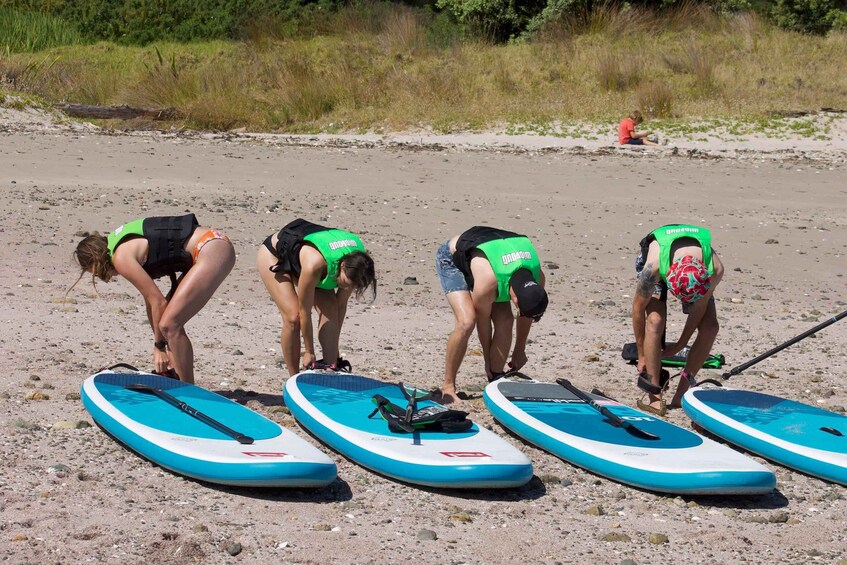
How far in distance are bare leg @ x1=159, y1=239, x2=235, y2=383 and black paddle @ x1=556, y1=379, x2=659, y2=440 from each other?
6.79ft

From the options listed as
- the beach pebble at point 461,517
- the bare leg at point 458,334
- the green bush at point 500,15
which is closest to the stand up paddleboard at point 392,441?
the beach pebble at point 461,517

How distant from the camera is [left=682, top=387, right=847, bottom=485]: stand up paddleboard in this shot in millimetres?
5680

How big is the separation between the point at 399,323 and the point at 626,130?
815 cm

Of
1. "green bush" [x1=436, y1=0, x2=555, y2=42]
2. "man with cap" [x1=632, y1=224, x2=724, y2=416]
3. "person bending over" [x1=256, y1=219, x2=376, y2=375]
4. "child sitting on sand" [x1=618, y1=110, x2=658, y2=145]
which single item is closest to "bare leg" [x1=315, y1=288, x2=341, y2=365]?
"person bending over" [x1=256, y1=219, x2=376, y2=375]

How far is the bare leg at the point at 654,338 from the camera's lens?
6441 millimetres

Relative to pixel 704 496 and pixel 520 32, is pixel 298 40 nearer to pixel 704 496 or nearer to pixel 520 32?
pixel 520 32

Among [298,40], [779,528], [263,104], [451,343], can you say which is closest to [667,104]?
[263,104]

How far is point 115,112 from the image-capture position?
1922 cm

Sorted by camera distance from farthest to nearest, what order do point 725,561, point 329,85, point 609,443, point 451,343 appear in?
point 329,85, point 451,343, point 609,443, point 725,561

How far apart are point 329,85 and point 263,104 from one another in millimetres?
1168

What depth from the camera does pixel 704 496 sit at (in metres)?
5.33

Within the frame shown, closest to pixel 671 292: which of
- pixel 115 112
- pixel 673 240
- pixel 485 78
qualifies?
pixel 673 240

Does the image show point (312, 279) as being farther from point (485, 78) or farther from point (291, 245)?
point (485, 78)

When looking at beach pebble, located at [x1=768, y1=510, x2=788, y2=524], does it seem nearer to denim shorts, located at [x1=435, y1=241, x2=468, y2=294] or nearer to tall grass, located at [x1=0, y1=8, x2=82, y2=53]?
denim shorts, located at [x1=435, y1=241, x2=468, y2=294]
